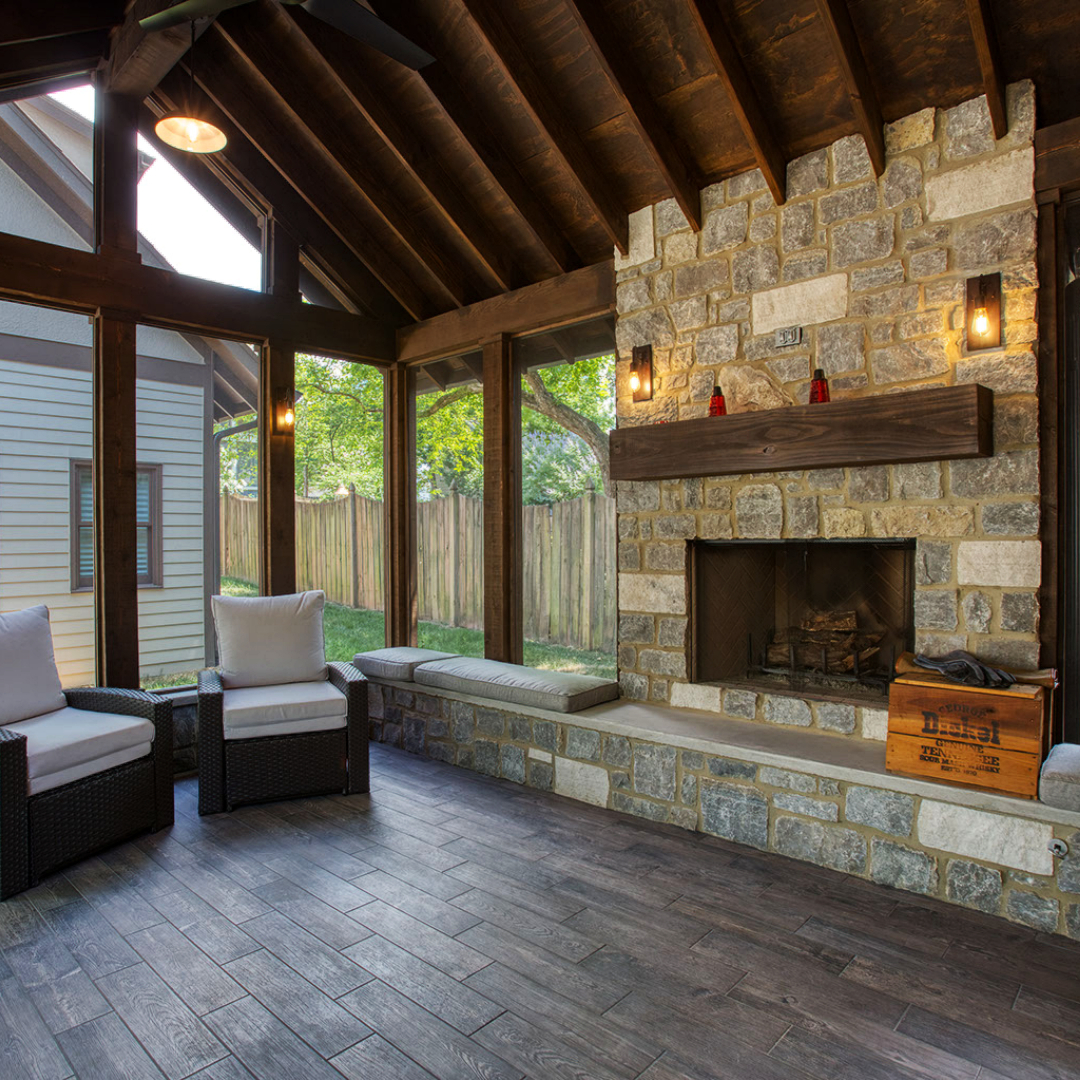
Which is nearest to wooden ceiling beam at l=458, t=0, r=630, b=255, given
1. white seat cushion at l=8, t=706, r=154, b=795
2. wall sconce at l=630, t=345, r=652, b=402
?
wall sconce at l=630, t=345, r=652, b=402

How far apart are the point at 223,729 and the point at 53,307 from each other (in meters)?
2.55

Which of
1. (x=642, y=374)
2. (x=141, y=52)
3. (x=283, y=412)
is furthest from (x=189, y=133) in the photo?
(x=642, y=374)

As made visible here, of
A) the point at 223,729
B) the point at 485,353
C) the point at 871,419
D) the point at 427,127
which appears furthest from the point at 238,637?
the point at 871,419

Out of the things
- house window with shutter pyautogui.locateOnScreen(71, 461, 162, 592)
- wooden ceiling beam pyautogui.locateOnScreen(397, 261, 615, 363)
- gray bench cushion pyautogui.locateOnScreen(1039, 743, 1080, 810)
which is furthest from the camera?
wooden ceiling beam pyautogui.locateOnScreen(397, 261, 615, 363)

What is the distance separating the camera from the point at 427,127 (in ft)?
14.4

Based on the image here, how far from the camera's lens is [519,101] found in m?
4.03

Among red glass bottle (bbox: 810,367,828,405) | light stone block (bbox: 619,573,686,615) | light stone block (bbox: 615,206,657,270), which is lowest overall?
light stone block (bbox: 619,573,686,615)

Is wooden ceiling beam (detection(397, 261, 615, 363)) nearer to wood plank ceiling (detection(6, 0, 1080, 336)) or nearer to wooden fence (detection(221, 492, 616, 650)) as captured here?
wood plank ceiling (detection(6, 0, 1080, 336))

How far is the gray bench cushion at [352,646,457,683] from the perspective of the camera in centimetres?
484

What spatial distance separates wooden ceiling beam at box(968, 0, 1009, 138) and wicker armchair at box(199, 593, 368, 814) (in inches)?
152

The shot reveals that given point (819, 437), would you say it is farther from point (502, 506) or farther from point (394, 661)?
point (394, 661)

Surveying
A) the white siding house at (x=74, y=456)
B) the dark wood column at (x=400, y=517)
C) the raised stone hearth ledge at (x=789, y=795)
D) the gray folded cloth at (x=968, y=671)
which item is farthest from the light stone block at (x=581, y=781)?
the white siding house at (x=74, y=456)

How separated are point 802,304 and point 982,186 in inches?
32.8

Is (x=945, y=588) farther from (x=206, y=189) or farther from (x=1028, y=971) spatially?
(x=206, y=189)
